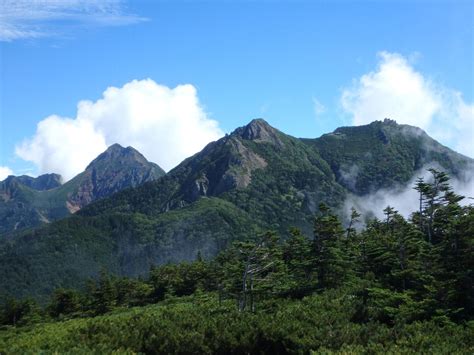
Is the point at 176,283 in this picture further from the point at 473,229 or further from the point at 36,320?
the point at 473,229

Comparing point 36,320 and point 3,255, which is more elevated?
point 3,255

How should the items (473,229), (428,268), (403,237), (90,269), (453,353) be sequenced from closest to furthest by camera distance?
(453,353) < (473,229) < (428,268) < (403,237) < (90,269)

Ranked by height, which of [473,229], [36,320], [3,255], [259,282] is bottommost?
[36,320]

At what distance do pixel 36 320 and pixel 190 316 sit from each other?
47.0 m

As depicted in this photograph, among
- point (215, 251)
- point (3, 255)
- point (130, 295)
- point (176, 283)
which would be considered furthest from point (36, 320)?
point (3, 255)

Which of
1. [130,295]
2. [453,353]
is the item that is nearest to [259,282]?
[453,353]

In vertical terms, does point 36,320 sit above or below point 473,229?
below

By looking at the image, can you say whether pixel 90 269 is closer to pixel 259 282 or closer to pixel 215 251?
pixel 215 251

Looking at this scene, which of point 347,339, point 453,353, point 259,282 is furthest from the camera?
point 259,282

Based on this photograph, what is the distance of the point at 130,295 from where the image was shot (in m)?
69.8

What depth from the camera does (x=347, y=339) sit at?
716 inches

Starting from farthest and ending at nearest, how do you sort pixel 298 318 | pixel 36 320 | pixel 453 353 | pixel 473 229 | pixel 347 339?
pixel 36 320
pixel 473 229
pixel 298 318
pixel 347 339
pixel 453 353

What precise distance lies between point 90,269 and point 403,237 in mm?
176077

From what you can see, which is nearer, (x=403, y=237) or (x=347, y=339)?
Answer: (x=347, y=339)
